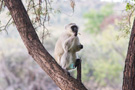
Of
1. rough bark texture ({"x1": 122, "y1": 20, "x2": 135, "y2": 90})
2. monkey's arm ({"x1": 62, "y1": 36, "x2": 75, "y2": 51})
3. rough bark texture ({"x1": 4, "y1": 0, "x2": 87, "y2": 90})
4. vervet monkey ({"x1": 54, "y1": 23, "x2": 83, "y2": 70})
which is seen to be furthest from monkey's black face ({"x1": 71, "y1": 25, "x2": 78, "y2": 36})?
rough bark texture ({"x1": 122, "y1": 20, "x2": 135, "y2": 90})

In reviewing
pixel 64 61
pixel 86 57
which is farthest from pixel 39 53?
pixel 86 57

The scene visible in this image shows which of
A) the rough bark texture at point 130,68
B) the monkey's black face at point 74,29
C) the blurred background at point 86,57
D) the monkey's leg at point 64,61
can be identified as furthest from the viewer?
the blurred background at point 86,57

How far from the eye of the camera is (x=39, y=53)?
2793mm

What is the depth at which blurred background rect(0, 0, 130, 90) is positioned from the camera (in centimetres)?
1135

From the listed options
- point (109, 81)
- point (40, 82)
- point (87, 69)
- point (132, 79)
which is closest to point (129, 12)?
point (132, 79)

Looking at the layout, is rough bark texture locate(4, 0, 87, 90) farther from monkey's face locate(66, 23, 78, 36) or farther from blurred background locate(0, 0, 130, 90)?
blurred background locate(0, 0, 130, 90)

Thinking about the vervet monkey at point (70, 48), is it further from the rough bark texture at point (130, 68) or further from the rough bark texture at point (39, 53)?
the rough bark texture at point (130, 68)

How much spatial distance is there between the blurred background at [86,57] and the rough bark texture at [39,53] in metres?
6.40

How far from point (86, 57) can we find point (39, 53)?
35.8ft

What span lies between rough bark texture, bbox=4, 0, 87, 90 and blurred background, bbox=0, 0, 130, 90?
6.40m

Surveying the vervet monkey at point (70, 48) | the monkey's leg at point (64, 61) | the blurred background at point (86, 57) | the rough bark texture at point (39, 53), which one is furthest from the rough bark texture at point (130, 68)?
the blurred background at point (86, 57)

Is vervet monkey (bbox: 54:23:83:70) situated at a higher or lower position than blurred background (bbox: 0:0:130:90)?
higher

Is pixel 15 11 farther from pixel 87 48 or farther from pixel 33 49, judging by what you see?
pixel 87 48

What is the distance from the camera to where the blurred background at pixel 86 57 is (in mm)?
11352
